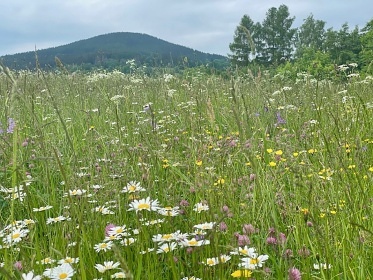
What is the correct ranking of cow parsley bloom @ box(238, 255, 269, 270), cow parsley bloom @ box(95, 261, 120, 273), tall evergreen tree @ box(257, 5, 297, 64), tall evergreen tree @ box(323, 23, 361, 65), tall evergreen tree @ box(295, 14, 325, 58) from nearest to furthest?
cow parsley bloom @ box(238, 255, 269, 270)
cow parsley bloom @ box(95, 261, 120, 273)
tall evergreen tree @ box(323, 23, 361, 65)
tall evergreen tree @ box(295, 14, 325, 58)
tall evergreen tree @ box(257, 5, 297, 64)

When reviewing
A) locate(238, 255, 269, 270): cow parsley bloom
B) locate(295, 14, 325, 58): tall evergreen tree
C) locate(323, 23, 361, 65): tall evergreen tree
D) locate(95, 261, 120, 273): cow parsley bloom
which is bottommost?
locate(95, 261, 120, 273): cow parsley bloom

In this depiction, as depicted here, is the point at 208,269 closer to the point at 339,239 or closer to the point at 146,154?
the point at 339,239

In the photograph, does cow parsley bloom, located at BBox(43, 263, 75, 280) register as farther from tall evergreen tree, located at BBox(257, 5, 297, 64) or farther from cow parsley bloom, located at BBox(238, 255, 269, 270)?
tall evergreen tree, located at BBox(257, 5, 297, 64)

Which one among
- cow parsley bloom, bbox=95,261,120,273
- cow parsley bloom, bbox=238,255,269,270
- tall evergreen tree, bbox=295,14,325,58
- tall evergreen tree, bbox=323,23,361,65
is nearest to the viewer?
cow parsley bloom, bbox=238,255,269,270

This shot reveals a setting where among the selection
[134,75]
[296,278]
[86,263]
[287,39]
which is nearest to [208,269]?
[296,278]

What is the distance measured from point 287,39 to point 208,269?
56.6 m

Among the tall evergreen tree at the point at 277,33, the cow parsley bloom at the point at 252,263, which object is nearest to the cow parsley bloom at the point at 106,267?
the cow parsley bloom at the point at 252,263

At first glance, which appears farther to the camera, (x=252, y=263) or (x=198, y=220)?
(x=198, y=220)

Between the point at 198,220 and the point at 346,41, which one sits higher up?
the point at 346,41

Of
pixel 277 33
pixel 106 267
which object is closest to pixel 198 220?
pixel 106 267

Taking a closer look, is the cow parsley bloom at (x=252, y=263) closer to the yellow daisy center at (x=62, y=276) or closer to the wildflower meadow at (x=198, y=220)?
the wildflower meadow at (x=198, y=220)

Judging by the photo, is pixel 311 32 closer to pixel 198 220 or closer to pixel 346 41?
pixel 346 41

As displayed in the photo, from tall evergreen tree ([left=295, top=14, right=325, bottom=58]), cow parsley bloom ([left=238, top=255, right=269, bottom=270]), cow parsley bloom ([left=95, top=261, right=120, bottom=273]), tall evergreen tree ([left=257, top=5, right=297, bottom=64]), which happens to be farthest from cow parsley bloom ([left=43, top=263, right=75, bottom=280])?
tall evergreen tree ([left=257, top=5, right=297, bottom=64])

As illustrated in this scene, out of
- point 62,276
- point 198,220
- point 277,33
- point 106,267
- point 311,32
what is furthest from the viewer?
point 277,33
